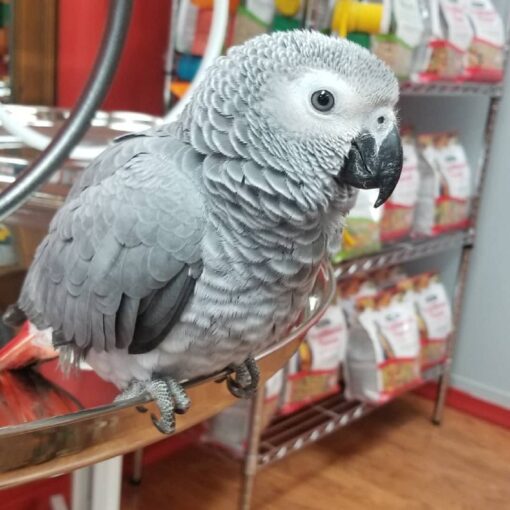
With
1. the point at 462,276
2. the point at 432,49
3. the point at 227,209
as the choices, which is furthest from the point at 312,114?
the point at 462,276

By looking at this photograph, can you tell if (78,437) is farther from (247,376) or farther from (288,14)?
(288,14)

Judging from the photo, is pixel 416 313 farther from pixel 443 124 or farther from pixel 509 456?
pixel 443 124

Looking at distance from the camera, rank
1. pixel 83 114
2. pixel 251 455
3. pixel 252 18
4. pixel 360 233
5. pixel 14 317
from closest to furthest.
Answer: pixel 14 317 < pixel 83 114 < pixel 252 18 < pixel 251 455 < pixel 360 233

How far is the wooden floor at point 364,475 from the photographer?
1.58 metres

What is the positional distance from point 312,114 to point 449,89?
1.20 meters

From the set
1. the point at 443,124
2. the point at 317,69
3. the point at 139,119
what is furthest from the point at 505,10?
the point at 317,69

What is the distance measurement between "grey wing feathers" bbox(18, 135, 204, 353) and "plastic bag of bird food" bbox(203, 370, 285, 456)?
87cm

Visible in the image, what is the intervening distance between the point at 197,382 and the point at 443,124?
1.63m

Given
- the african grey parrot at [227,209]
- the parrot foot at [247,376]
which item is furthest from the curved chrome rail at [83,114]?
the parrot foot at [247,376]

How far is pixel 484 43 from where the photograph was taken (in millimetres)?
1736

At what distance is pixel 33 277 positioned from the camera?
2.36 ft

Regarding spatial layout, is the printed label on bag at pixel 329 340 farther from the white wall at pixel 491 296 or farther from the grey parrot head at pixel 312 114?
the grey parrot head at pixel 312 114

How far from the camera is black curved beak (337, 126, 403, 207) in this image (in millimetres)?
588

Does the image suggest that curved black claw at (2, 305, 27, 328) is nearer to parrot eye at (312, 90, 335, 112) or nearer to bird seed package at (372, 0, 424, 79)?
parrot eye at (312, 90, 335, 112)
